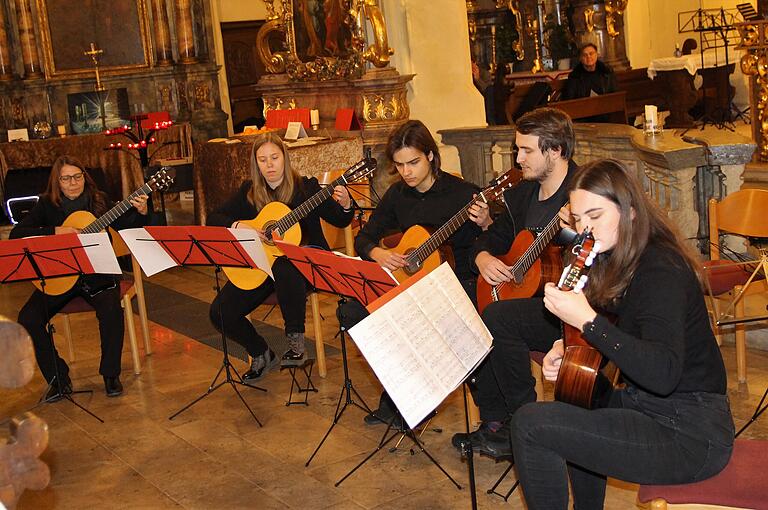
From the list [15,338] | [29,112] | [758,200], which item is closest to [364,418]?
[758,200]

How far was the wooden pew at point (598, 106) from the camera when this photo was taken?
10.1 m

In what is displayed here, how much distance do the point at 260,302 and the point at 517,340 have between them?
6.64 ft

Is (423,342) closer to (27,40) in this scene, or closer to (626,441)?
(626,441)

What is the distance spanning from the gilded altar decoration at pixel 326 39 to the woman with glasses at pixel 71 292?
3.59 meters

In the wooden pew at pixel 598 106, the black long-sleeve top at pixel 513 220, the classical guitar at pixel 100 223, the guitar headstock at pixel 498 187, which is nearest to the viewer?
the black long-sleeve top at pixel 513 220

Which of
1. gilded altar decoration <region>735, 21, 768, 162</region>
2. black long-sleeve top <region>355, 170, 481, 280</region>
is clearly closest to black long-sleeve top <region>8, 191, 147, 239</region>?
black long-sleeve top <region>355, 170, 481, 280</region>

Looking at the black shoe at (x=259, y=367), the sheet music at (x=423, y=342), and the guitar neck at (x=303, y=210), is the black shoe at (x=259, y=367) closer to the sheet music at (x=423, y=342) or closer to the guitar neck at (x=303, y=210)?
the guitar neck at (x=303, y=210)

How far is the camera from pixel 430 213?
4.95m

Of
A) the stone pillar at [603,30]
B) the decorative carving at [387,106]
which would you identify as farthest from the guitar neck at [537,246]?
the stone pillar at [603,30]

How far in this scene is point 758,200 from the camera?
192 inches

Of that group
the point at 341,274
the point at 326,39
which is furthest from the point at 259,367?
the point at 326,39

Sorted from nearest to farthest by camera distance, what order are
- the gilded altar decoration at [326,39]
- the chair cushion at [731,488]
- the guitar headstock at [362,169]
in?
the chair cushion at [731,488], the guitar headstock at [362,169], the gilded altar decoration at [326,39]

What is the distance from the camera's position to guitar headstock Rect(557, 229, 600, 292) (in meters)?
2.90

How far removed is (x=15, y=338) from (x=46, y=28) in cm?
1421
